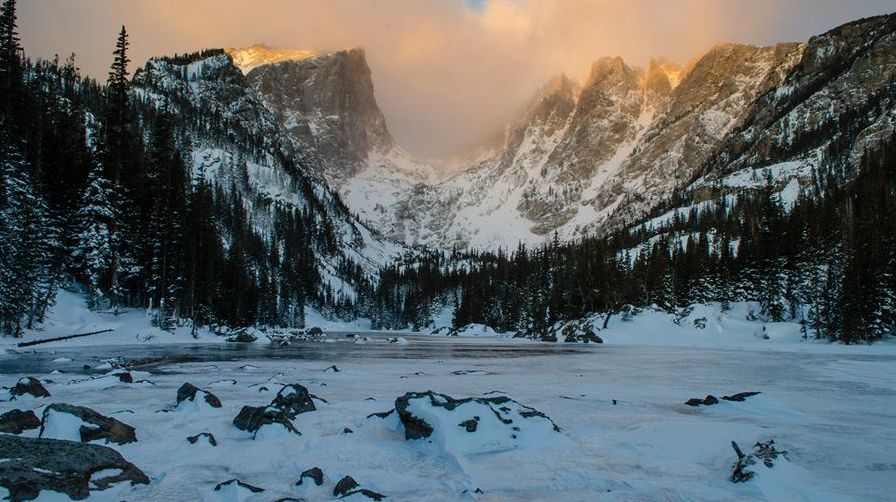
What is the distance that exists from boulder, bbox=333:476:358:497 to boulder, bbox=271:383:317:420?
6168mm

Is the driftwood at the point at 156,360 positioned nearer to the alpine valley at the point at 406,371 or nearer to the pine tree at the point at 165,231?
the alpine valley at the point at 406,371

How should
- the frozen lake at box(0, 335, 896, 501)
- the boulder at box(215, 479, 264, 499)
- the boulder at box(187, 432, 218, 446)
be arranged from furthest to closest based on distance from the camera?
the boulder at box(187, 432, 218, 446) < the frozen lake at box(0, 335, 896, 501) < the boulder at box(215, 479, 264, 499)

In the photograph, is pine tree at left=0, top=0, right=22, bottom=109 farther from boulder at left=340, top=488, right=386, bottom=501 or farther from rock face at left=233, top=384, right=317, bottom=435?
boulder at left=340, top=488, right=386, bottom=501

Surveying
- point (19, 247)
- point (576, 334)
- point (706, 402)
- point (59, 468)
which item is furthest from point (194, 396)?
point (576, 334)

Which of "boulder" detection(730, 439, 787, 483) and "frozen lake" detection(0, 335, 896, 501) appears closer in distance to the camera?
"frozen lake" detection(0, 335, 896, 501)

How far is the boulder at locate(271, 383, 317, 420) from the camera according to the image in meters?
14.6

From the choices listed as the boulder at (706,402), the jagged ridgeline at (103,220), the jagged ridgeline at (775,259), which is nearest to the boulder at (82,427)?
the boulder at (706,402)

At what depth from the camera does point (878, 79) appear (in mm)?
195000

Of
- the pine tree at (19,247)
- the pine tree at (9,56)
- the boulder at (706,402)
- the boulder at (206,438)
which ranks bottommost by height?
the boulder at (706,402)

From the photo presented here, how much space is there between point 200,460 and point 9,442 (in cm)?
288

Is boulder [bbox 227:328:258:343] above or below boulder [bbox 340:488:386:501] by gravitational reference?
below

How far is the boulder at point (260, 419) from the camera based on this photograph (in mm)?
12266

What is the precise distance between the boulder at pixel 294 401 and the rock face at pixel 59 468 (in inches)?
223

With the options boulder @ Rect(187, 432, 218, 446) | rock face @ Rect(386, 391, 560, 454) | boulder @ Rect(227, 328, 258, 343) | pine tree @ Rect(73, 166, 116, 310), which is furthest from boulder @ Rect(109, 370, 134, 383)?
boulder @ Rect(227, 328, 258, 343)
